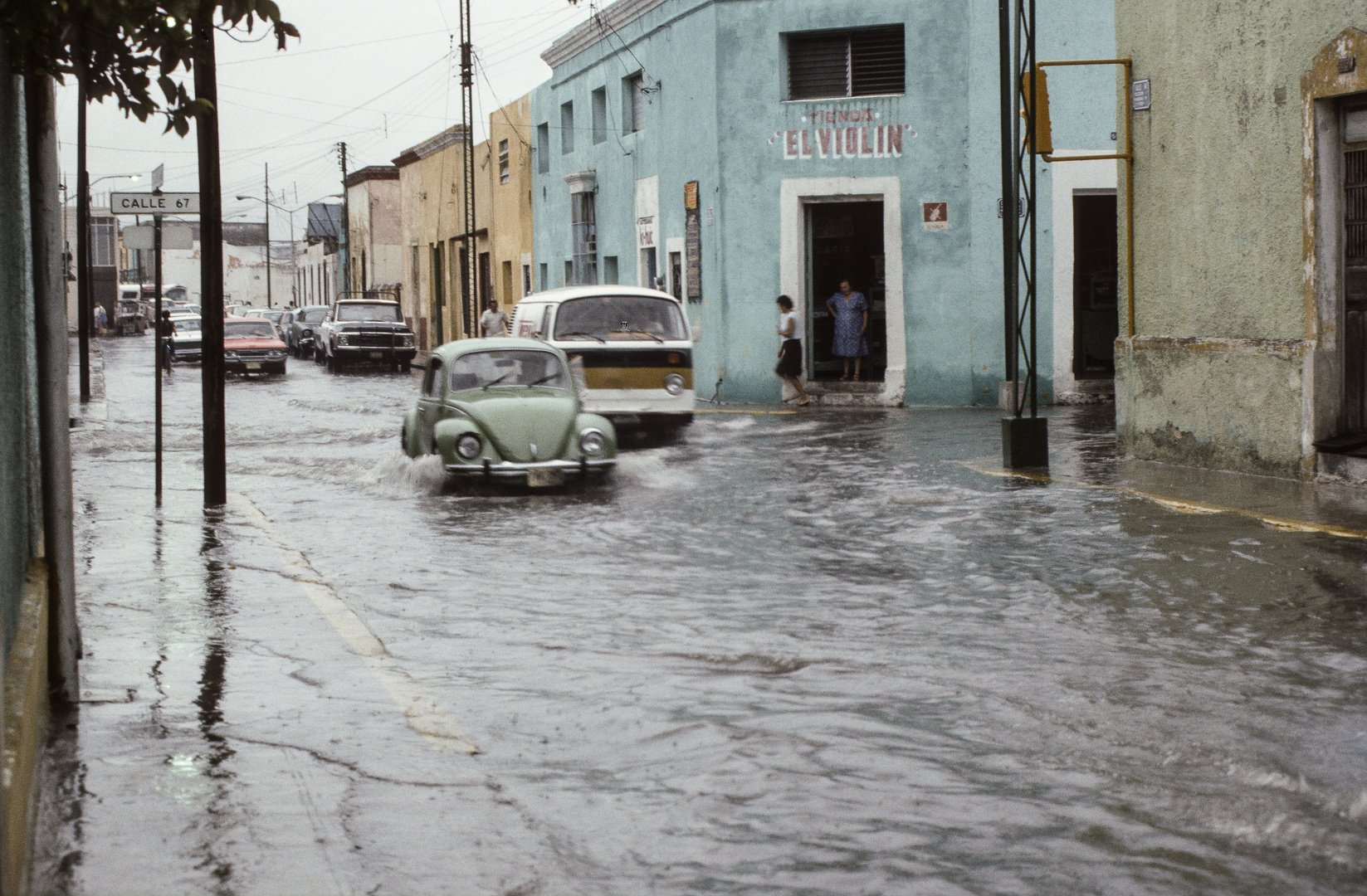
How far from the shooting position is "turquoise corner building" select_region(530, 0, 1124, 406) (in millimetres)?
24047

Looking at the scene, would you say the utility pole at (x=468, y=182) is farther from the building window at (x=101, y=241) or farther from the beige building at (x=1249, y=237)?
the building window at (x=101, y=241)

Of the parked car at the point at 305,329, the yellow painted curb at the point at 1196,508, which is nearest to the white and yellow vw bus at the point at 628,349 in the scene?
the yellow painted curb at the point at 1196,508

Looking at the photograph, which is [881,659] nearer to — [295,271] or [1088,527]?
[1088,527]

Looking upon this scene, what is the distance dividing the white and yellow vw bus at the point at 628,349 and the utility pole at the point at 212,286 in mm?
6089

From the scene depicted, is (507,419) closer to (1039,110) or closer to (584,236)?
(1039,110)

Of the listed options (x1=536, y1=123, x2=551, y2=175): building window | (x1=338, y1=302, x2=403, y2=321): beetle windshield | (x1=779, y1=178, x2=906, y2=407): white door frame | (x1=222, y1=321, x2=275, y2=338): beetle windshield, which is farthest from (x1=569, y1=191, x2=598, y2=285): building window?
(x1=338, y1=302, x2=403, y2=321): beetle windshield

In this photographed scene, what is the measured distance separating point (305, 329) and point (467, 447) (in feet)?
137

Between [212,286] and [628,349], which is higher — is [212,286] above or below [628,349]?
above

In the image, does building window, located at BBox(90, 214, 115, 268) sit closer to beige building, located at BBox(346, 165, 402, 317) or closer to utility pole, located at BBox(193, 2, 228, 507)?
beige building, located at BBox(346, 165, 402, 317)

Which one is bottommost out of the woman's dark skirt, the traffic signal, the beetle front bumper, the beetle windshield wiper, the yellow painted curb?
the yellow painted curb

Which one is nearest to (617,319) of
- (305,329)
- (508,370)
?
(508,370)

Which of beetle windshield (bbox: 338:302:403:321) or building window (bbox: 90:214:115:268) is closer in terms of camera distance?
beetle windshield (bbox: 338:302:403:321)

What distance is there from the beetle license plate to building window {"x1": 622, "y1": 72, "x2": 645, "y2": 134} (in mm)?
17520

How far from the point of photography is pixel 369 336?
42.0m
